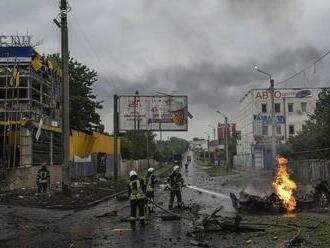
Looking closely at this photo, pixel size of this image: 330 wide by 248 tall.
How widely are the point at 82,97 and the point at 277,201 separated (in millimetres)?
42691

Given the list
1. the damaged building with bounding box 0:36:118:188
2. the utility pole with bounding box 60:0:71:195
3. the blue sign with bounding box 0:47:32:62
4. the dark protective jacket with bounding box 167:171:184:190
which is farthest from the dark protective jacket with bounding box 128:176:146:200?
the blue sign with bounding box 0:47:32:62

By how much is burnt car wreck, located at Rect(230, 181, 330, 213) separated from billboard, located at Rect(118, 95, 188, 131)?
35877 mm

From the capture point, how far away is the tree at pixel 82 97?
60.5m

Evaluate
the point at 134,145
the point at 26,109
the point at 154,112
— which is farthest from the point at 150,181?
the point at 134,145

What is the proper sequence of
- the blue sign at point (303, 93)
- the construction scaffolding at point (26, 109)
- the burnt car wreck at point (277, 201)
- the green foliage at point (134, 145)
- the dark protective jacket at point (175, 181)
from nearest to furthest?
the burnt car wreck at point (277, 201) < the dark protective jacket at point (175, 181) < the construction scaffolding at point (26, 109) < the green foliage at point (134, 145) < the blue sign at point (303, 93)

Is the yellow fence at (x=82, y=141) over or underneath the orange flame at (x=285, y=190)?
over

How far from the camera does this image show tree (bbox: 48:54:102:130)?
2381 inches

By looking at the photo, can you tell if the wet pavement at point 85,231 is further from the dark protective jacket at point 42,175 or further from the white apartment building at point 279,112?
the white apartment building at point 279,112

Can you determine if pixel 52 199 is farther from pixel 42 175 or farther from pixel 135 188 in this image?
pixel 135 188

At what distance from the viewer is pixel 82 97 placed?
6097 centimetres

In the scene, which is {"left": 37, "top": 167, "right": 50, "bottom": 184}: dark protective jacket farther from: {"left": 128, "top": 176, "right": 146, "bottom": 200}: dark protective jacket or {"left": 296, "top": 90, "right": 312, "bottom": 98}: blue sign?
{"left": 296, "top": 90, "right": 312, "bottom": 98}: blue sign

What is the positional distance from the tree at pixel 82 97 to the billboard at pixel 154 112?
5348 mm

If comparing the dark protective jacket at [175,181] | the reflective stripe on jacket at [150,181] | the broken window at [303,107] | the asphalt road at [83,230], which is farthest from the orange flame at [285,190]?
the broken window at [303,107]

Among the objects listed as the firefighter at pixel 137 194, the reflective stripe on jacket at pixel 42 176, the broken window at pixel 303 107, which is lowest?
the firefighter at pixel 137 194
